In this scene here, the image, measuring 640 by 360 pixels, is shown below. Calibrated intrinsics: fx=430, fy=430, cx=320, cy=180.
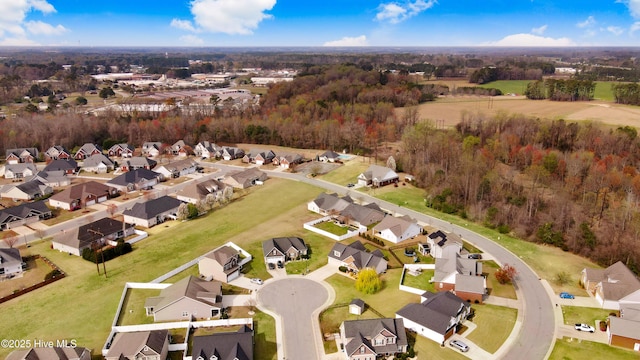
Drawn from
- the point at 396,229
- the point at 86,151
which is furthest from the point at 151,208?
the point at 86,151

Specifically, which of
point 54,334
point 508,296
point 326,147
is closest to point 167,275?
point 54,334

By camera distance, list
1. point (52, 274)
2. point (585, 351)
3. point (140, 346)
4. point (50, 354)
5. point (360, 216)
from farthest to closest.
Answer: point (360, 216), point (52, 274), point (585, 351), point (140, 346), point (50, 354)

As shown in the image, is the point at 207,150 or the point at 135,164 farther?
the point at 207,150

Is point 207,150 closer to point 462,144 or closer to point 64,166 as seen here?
point 64,166

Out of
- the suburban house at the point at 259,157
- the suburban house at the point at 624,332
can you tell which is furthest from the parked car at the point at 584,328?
the suburban house at the point at 259,157

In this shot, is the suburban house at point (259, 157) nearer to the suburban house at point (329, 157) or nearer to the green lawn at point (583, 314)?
the suburban house at point (329, 157)

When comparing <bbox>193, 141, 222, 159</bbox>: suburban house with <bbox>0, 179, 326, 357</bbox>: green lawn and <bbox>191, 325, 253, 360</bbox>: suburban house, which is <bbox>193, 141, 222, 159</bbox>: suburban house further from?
<bbox>191, 325, 253, 360</bbox>: suburban house

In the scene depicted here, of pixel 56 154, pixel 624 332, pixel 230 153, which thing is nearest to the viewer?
pixel 624 332
